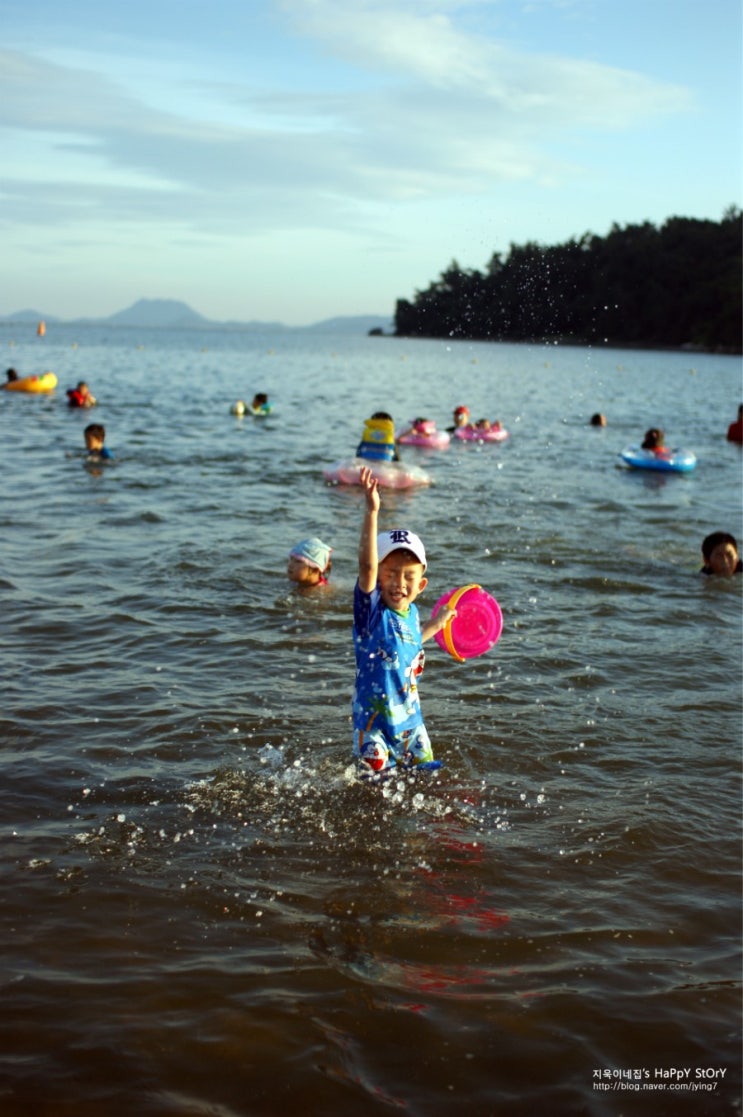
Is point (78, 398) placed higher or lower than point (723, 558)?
higher

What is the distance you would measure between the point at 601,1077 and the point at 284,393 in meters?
35.5

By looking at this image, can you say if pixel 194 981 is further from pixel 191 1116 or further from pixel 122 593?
pixel 122 593

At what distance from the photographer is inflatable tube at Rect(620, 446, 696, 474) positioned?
18766 millimetres

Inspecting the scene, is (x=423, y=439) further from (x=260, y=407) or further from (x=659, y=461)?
(x=260, y=407)

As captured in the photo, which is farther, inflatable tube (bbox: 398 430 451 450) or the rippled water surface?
inflatable tube (bbox: 398 430 451 450)

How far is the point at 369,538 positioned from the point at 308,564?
4.57 m

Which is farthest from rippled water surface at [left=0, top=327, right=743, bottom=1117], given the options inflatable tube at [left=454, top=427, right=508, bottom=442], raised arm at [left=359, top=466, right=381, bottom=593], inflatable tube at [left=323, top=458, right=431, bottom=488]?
inflatable tube at [left=454, top=427, right=508, bottom=442]

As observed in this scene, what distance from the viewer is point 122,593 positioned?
933 centimetres

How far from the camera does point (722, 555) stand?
1073 centimetres

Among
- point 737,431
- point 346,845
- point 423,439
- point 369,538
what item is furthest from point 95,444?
point 737,431

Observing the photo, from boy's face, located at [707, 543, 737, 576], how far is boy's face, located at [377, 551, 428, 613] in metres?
6.31

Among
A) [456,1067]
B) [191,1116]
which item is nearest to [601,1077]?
[456,1067]

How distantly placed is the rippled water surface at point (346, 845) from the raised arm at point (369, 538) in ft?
3.87

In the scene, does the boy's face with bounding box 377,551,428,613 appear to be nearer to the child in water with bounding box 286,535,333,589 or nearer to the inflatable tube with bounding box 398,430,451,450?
the child in water with bounding box 286,535,333,589
